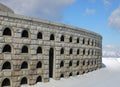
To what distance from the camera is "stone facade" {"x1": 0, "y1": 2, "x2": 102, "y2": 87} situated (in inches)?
899

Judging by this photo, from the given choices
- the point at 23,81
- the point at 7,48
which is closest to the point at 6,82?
the point at 23,81

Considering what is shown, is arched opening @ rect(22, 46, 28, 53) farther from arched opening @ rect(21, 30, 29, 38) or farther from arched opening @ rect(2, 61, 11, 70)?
arched opening @ rect(2, 61, 11, 70)

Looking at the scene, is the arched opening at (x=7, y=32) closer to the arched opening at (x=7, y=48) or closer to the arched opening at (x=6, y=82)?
the arched opening at (x=7, y=48)

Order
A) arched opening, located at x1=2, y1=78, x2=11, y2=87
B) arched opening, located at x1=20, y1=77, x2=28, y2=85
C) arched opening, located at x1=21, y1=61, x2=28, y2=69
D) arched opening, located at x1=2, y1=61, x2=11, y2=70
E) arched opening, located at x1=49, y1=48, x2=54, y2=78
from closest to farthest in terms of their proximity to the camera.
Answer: arched opening, located at x1=2, y1=78, x2=11, y2=87
arched opening, located at x1=2, y1=61, x2=11, y2=70
arched opening, located at x1=20, y1=77, x2=28, y2=85
arched opening, located at x1=21, y1=61, x2=28, y2=69
arched opening, located at x1=49, y1=48, x2=54, y2=78


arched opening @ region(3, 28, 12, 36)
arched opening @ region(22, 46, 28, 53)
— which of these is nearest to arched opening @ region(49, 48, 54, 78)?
arched opening @ region(22, 46, 28, 53)

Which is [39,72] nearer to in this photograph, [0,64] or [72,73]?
[0,64]

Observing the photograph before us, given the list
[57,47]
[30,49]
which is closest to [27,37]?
[30,49]

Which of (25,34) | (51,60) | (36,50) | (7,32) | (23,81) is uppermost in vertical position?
(7,32)

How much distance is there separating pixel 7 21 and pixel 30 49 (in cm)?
421

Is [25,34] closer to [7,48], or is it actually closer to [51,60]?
[7,48]

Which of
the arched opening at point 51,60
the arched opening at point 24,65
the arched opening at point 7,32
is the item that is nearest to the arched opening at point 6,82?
the arched opening at point 24,65

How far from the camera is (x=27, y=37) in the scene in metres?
24.8

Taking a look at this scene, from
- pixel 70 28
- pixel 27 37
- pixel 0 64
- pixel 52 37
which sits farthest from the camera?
pixel 70 28

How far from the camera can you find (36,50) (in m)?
25.7
